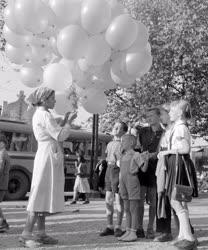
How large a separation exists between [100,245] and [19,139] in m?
9.96

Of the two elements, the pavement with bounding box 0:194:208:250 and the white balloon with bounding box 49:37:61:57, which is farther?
the white balloon with bounding box 49:37:61:57

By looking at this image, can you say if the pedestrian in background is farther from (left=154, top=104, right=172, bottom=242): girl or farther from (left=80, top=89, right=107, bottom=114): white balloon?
(left=80, top=89, right=107, bottom=114): white balloon

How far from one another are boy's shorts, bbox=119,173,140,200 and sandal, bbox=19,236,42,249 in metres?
1.31

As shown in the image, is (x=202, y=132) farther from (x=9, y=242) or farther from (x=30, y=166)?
(x=9, y=242)

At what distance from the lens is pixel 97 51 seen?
250 inches

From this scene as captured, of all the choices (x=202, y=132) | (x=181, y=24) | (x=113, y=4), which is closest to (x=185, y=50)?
(x=181, y=24)

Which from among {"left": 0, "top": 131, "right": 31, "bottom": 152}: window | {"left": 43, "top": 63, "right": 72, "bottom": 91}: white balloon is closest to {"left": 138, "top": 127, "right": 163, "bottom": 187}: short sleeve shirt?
{"left": 43, "top": 63, "right": 72, "bottom": 91}: white balloon

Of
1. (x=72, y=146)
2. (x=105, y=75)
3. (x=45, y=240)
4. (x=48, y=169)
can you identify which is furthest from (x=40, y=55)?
(x=72, y=146)

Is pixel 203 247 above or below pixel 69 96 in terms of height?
below

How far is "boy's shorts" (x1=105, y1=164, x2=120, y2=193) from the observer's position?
655cm

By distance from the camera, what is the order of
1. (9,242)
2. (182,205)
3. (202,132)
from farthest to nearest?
(202,132), (9,242), (182,205)

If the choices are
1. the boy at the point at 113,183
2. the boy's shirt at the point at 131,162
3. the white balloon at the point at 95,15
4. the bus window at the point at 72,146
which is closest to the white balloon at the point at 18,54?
the white balloon at the point at 95,15

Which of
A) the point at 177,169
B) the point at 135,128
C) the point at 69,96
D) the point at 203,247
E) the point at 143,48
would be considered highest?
the point at 143,48

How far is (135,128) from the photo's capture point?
689cm
